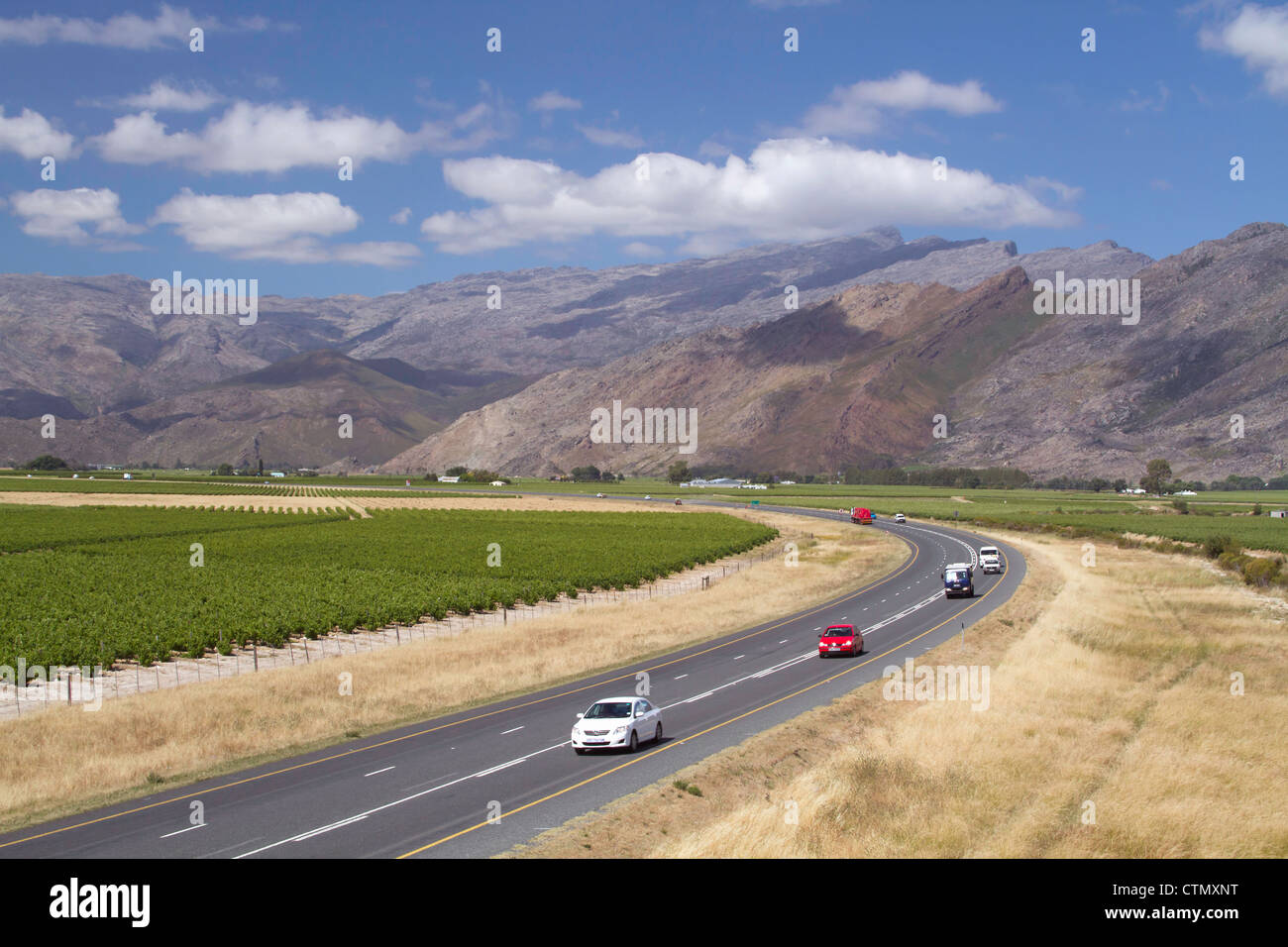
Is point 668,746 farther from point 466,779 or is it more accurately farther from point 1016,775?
point 1016,775

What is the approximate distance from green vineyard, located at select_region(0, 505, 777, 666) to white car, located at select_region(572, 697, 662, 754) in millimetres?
25443

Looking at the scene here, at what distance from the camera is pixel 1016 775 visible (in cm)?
2480

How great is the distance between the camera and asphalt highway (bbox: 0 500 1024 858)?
1939 cm

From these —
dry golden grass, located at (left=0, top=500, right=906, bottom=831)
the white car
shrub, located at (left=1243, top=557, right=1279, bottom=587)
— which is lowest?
shrub, located at (left=1243, top=557, right=1279, bottom=587)

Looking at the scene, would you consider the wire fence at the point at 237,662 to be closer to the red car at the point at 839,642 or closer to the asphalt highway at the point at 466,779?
the asphalt highway at the point at 466,779

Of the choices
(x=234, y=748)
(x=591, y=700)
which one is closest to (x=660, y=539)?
(x=591, y=700)

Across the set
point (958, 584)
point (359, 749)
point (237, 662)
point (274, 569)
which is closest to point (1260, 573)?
point (958, 584)

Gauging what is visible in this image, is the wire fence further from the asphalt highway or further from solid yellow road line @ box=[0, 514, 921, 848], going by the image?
the asphalt highway

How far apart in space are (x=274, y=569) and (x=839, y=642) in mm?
45333

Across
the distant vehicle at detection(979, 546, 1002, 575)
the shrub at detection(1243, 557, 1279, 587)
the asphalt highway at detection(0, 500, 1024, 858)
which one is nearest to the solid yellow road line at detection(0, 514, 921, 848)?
the asphalt highway at detection(0, 500, 1024, 858)

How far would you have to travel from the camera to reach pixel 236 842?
1919 centimetres

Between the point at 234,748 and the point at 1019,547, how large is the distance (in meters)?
84.8

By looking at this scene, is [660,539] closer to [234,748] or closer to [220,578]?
[220,578]
